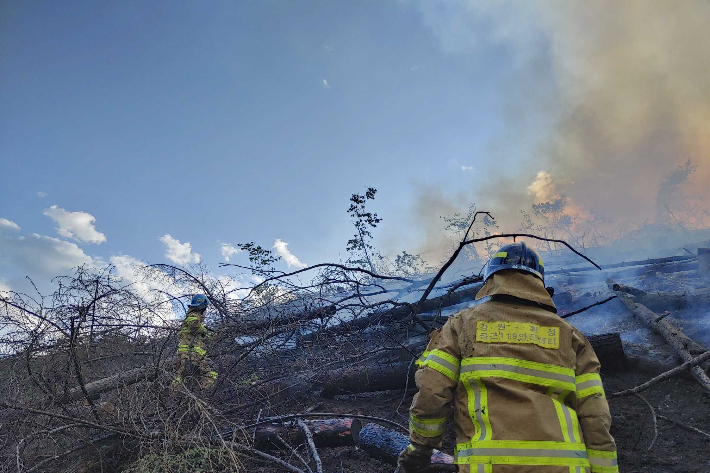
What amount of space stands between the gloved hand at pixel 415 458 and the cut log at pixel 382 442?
52.5 inches

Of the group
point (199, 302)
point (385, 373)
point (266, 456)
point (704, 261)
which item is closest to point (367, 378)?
point (385, 373)

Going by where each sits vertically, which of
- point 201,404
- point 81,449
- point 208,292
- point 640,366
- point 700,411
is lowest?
point 81,449

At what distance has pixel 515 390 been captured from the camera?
5.67ft

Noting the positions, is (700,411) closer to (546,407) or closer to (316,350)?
(546,407)

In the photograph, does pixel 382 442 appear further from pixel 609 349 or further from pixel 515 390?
pixel 609 349

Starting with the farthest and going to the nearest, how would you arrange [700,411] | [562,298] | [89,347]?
[562,298]
[89,347]
[700,411]

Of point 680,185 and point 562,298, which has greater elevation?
point 680,185

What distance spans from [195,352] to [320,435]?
189 cm

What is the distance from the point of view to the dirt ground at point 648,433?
3098 mm

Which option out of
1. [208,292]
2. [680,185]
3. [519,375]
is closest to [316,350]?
[208,292]

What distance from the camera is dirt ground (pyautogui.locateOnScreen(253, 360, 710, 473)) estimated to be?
3.10 m

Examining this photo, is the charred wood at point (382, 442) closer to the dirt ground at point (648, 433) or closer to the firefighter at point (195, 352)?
the dirt ground at point (648, 433)

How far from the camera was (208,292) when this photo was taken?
5.76 meters

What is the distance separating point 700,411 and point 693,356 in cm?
91
